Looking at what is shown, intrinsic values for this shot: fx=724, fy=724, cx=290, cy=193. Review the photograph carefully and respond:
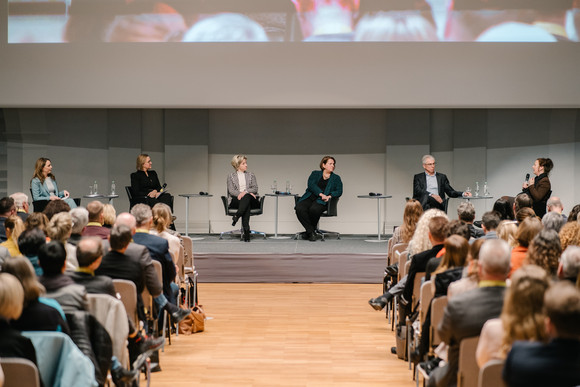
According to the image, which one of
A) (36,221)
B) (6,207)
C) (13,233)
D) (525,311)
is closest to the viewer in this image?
(525,311)

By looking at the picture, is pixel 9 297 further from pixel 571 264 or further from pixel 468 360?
pixel 571 264

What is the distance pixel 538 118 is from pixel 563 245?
7.31 meters

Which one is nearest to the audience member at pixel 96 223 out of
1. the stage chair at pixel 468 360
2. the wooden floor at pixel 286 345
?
the wooden floor at pixel 286 345

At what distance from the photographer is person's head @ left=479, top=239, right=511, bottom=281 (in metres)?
3.20

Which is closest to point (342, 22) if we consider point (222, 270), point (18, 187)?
point (222, 270)

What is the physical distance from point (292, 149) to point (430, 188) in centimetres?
296

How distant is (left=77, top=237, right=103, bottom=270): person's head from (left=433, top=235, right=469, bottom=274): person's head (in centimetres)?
192

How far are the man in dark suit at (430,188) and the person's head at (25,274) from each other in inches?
291

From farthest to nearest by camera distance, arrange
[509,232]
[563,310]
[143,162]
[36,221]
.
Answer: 1. [143,162]
2. [36,221]
3. [509,232]
4. [563,310]

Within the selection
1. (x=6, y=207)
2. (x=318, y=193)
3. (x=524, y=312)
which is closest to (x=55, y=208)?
(x=6, y=207)

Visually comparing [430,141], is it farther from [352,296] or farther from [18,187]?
[18,187]

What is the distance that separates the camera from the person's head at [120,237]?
454 centimetres

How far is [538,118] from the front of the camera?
1162cm

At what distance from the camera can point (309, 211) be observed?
1073 centimetres
